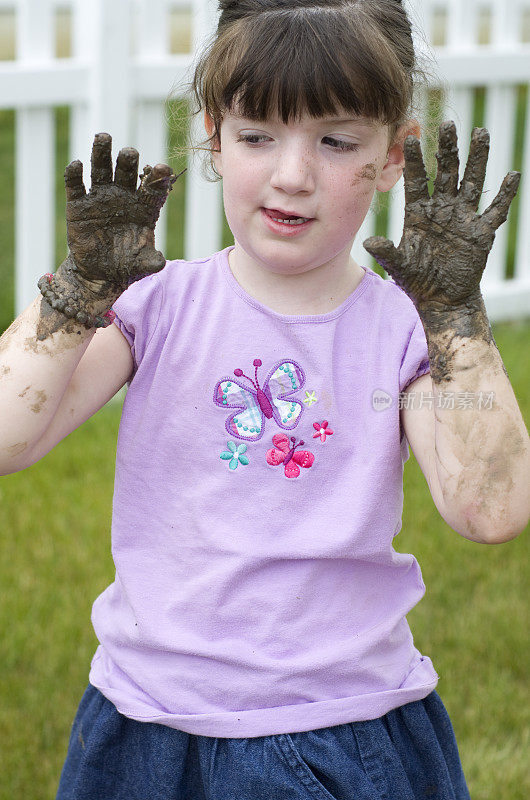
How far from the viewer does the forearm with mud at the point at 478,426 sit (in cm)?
163

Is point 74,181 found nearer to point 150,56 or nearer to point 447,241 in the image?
point 447,241

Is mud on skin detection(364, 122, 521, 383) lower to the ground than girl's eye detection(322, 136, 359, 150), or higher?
lower

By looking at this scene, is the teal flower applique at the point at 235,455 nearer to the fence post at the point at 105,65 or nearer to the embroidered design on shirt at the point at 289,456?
the embroidered design on shirt at the point at 289,456

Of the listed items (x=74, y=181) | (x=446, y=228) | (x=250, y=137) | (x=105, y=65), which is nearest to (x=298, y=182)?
(x=250, y=137)

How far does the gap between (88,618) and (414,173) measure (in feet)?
6.90

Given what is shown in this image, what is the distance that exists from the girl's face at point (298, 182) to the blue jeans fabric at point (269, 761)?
2.56 feet

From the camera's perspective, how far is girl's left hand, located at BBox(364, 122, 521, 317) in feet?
→ 5.17

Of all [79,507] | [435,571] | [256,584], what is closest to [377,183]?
[256,584]

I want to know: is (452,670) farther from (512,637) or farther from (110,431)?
(110,431)

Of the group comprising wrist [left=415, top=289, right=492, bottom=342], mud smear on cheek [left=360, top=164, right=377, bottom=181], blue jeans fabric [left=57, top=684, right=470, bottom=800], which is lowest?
blue jeans fabric [left=57, top=684, right=470, bottom=800]

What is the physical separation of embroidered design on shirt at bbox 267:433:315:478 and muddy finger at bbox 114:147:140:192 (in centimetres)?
47

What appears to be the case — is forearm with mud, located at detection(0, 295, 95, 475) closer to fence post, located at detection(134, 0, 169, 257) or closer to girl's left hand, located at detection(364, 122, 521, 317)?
girl's left hand, located at detection(364, 122, 521, 317)

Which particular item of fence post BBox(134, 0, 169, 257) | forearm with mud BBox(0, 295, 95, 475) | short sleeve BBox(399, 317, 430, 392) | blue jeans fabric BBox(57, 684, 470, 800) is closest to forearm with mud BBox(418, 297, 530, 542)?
short sleeve BBox(399, 317, 430, 392)

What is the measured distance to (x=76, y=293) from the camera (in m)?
1.65
